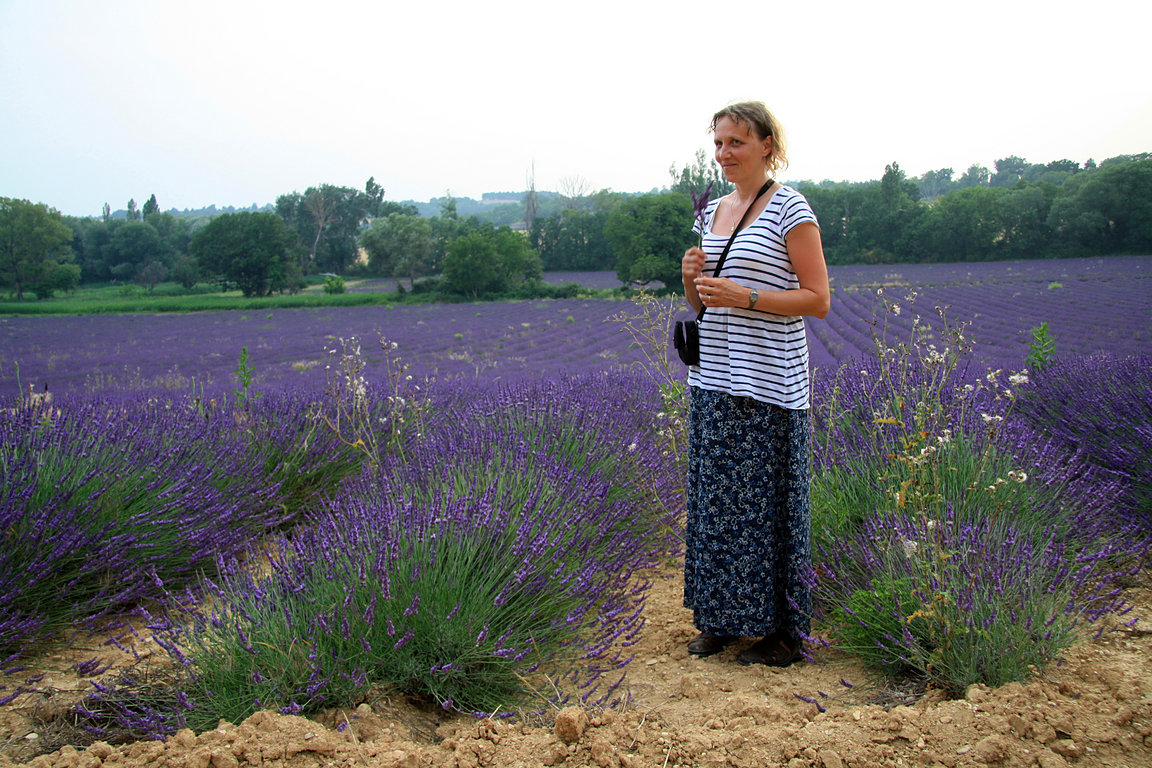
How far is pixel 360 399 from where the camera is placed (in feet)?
13.5

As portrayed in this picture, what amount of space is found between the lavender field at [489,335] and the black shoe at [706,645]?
12.0ft

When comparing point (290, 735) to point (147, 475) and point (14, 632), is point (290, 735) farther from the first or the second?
point (147, 475)

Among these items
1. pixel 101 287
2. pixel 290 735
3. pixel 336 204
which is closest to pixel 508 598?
pixel 290 735

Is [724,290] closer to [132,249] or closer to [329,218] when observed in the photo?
[132,249]

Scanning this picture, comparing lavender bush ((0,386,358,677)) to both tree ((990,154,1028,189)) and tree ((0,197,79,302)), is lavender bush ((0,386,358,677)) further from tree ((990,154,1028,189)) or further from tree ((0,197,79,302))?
tree ((990,154,1028,189))

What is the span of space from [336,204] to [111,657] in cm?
7096

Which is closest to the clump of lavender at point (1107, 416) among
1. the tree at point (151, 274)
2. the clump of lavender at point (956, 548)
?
the clump of lavender at point (956, 548)

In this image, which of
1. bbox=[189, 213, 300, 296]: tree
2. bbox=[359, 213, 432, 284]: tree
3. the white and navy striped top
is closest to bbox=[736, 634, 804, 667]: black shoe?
the white and navy striped top

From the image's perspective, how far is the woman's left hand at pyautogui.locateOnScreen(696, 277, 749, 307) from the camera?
201 centimetres

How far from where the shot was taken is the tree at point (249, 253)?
44.7m

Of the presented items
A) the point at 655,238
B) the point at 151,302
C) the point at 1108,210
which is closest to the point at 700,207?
the point at 655,238

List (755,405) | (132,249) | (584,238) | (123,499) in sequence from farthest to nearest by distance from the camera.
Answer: (584,238) → (132,249) → (123,499) → (755,405)

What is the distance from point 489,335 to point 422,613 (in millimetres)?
17044

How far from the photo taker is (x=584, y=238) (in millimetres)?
56312
